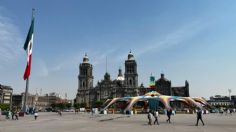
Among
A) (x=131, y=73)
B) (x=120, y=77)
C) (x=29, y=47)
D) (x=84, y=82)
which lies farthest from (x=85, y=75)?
(x=29, y=47)

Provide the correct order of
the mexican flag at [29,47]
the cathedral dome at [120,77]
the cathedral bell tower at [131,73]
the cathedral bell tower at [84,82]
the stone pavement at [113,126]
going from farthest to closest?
the cathedral dome at [120,77]
the cathedral bell tower at [84,82]
the cathedral bell tower at [131,73]
the mexican flag at [29,47]
the stone pavement at [113,126]

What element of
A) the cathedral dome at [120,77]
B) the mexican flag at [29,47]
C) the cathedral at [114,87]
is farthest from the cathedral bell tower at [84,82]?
the mexican flag at [29,47]

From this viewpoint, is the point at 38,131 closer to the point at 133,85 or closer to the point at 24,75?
the point at 24,75

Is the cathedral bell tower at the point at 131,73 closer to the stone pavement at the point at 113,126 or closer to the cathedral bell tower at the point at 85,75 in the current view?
the cathedral bell tower at the point at 85,75

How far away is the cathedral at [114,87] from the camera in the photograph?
158375 mm

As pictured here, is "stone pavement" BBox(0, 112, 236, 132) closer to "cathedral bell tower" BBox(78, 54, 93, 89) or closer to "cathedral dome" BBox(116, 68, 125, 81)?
"cathedral bell tower" BBox(78, 54, 93, 89)

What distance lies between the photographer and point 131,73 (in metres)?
157

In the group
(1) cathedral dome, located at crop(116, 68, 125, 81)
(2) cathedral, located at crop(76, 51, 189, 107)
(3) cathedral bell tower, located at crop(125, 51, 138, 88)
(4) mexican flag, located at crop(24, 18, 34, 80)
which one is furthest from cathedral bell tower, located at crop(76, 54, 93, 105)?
(4) mexican flag, located at crop(24, 18, 34, 80)

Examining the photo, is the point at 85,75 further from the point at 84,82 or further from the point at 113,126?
the point at 113,126

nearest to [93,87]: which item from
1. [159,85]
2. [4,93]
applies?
[159,85]

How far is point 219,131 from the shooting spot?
19.8 meters

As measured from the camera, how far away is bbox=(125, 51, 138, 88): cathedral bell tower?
15738cm

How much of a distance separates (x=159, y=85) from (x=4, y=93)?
3649 inches

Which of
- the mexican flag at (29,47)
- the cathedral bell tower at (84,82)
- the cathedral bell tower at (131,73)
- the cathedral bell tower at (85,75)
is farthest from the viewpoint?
the cathedral bell tower at (84,82)
